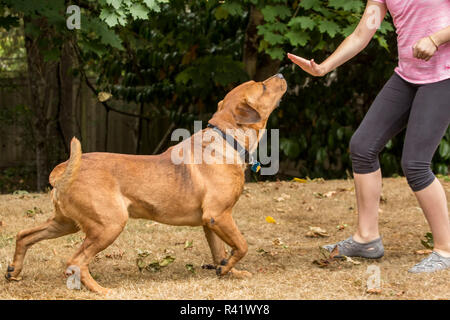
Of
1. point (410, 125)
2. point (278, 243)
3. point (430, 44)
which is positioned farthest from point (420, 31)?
point (278, 243)

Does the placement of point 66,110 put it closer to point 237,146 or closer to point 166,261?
point 166,261

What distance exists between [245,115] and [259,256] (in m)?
1.33

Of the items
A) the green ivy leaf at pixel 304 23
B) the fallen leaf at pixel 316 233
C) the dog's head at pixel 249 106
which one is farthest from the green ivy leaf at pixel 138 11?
the fallen leaf at pixel 316 233

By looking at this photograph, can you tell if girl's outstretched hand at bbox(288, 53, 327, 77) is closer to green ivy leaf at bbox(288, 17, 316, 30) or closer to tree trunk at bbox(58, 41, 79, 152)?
green ivy leaf at bbox(288, 17, 316, 30)

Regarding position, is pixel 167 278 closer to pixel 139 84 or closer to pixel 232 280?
pixel 232 280

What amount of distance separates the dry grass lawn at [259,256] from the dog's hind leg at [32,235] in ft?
0.32

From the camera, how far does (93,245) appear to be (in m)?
3.63

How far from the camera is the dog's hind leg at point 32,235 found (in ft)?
12.8

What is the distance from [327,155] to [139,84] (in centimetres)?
436

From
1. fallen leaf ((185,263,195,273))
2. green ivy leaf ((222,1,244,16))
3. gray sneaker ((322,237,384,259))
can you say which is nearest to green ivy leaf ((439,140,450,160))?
green ivy leaf ((222,1,244,16))

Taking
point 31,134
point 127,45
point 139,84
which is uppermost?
point 127,45

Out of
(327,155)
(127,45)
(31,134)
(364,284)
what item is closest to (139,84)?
(127,45)

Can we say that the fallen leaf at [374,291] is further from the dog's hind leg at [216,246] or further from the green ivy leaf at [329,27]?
the green ivy leaf at [329,27]

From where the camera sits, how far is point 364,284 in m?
3.76
